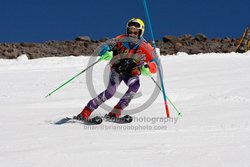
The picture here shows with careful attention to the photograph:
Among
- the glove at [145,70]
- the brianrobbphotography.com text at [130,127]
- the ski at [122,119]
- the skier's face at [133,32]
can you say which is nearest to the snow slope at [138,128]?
the brianrobbphotography.com text at [130,127]

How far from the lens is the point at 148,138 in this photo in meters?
4.63

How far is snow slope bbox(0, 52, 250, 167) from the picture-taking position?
11.8ft

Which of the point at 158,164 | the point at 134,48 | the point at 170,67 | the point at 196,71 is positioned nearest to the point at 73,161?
the point at 158,164

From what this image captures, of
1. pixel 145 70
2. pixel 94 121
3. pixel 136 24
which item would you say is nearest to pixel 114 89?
pixel 145 70

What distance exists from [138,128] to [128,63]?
1.26 m

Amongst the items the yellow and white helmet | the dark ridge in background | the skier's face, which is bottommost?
the skier's face

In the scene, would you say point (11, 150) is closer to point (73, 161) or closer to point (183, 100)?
point (73, 161)

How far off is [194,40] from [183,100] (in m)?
22.9

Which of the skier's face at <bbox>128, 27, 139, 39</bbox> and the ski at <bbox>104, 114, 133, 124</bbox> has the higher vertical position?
the skier's face at <bbox>128, 27, 139, 39</bbox>

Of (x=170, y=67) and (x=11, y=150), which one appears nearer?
(x=11, y=150)

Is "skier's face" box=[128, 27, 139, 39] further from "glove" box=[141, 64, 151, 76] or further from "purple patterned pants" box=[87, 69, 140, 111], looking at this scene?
"purple patterned pants" box=[87, 69, 140, 111]

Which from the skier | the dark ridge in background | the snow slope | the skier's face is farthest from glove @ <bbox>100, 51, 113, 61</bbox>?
the dark ridge in background

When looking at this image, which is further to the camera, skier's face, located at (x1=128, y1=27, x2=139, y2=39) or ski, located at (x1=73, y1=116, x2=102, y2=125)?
skier's face, located at (x1=128, y1=27, x2=139, y2=39)

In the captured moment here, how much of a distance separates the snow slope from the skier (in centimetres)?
51
